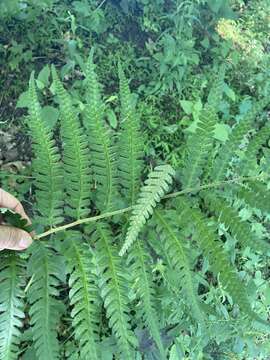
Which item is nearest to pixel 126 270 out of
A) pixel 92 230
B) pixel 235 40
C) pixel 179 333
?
pixel 92 230

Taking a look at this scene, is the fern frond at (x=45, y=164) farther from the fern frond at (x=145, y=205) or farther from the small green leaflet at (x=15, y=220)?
the fern frond at (x=145, y=205)

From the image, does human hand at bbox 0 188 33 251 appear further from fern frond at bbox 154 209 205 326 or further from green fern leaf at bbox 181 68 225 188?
green fern leaf at bbox 181 68 225 188

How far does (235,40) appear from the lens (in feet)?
10.8

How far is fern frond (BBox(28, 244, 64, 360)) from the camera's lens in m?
1.66

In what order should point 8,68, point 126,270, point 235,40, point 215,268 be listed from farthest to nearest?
point 235,40, point 8,68, point 126,270, point 215,268

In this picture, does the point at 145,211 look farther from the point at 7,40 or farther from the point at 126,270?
the point at 7,40

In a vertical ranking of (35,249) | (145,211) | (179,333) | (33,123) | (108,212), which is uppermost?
(33,123)

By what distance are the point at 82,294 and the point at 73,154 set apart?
46cm

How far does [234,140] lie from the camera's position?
190 centimetres

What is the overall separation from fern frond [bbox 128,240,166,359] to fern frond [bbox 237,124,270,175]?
0.49 m

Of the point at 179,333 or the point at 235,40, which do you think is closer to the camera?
the point at 179,333

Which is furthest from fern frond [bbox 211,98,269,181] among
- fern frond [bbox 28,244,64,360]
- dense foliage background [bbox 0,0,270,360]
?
dense foliage background [bbox 0,0,270,360]

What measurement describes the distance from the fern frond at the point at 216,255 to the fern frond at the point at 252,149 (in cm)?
27

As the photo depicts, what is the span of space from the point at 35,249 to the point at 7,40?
1.47 meters
